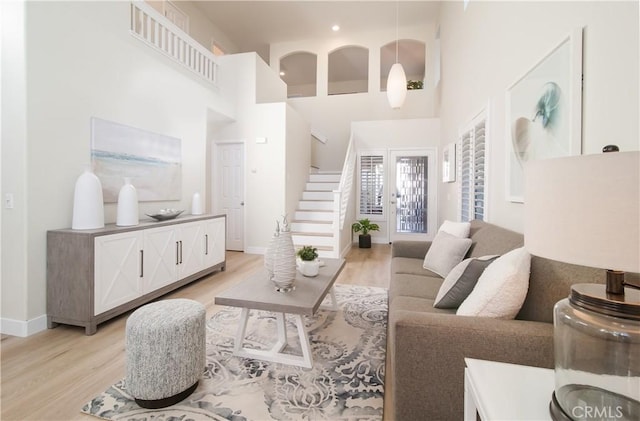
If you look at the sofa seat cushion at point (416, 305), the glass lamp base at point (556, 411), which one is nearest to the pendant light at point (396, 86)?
the sofa seat cushion at point (416, 305)

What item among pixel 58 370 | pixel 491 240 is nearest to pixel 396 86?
pixel 491 240

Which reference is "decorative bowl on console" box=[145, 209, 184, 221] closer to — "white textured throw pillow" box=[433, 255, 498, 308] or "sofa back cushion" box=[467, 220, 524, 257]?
"white textured throw pillow" box=[433, 255, 498, 308]

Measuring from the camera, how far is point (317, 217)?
6.16 metres

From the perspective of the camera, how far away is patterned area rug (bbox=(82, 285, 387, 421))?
1658 millimetres

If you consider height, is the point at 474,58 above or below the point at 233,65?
below

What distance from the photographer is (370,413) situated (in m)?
1.66

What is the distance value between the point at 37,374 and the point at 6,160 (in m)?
1.73

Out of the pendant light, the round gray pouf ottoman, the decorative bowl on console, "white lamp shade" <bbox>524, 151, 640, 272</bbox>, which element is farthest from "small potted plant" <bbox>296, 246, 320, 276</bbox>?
the pendant light

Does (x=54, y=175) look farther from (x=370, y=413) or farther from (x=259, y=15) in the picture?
(x=259, y=15)

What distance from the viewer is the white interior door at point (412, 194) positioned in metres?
6.74

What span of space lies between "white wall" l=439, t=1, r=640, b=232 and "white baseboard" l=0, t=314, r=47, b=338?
3882mm

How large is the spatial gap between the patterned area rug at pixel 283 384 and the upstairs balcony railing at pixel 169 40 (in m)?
3.61

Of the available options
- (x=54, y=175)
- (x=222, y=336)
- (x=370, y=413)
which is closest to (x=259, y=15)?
(x=54, y=175)

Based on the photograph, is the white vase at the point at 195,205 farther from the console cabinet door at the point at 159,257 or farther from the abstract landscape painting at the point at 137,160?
the console cabinet door at the point at 159,257
